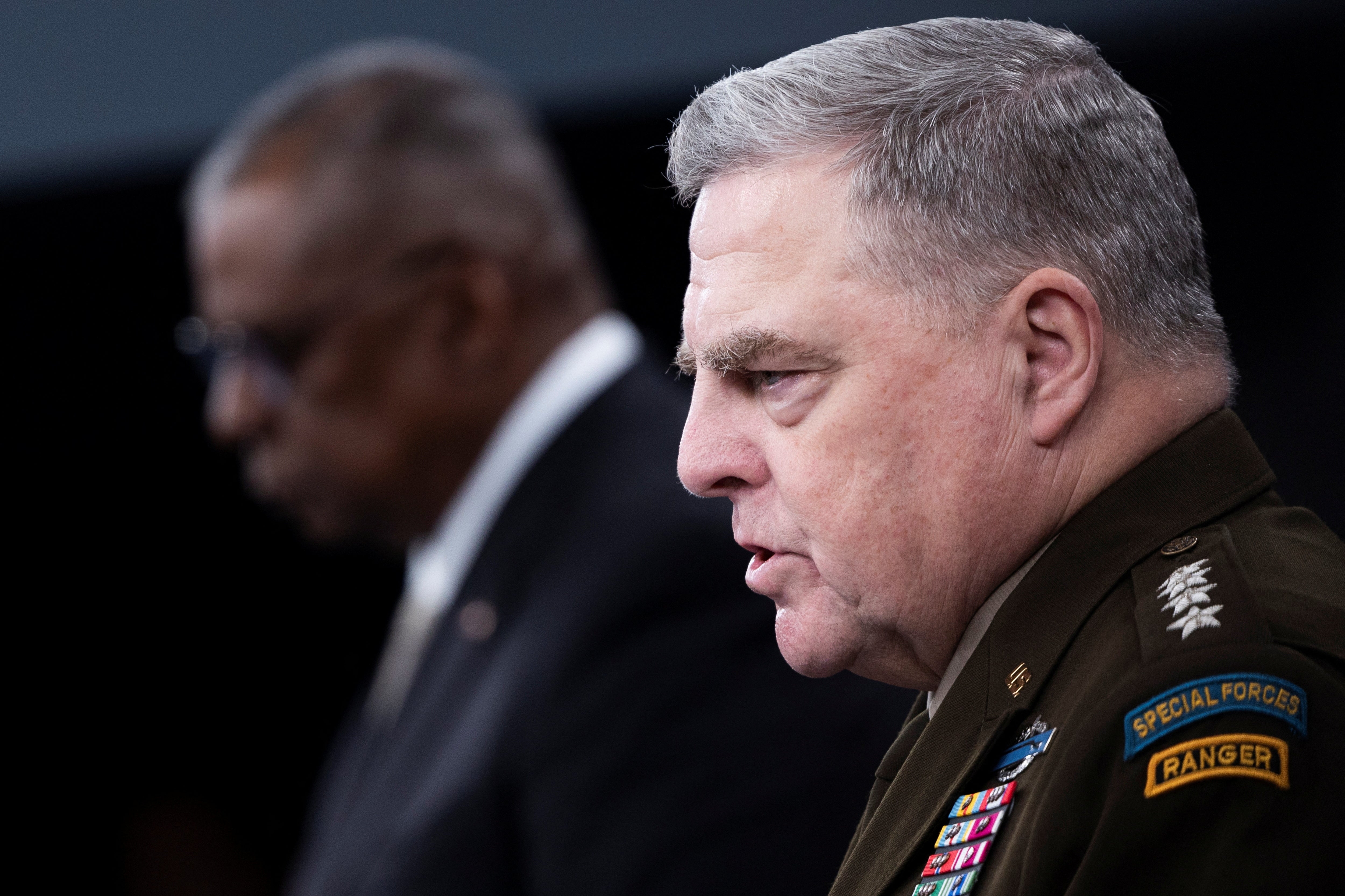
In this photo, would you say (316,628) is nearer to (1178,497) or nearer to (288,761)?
(288,761)

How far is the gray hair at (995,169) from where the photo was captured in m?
1.23

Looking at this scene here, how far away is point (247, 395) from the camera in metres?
3.13

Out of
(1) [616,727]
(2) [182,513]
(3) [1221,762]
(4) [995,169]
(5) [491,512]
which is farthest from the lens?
(2) [182,513]

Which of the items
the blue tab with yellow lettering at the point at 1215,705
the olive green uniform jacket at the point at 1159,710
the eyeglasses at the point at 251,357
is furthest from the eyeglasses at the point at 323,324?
the blue tab with yellow lettering at the point at 1215,705

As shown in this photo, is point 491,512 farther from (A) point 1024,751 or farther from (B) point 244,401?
(A) point 1024,751

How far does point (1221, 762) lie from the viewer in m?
1.00

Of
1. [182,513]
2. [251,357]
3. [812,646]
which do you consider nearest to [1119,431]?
[812,646]

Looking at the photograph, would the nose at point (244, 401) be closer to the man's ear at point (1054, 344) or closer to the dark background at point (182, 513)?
the dark background at point (182, 513)

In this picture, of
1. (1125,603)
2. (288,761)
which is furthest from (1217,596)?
(288,761)

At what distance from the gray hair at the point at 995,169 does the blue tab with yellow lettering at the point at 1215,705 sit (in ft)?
1.06

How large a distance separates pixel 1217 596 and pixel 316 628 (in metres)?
4.44

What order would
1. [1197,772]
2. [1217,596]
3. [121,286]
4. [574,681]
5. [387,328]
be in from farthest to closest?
[121,286], [387,328], [574,681], [1217,596], [1197,772]

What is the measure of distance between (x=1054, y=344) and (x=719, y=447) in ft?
0.97

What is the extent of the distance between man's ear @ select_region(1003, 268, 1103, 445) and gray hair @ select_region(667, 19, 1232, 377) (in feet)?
0.06
